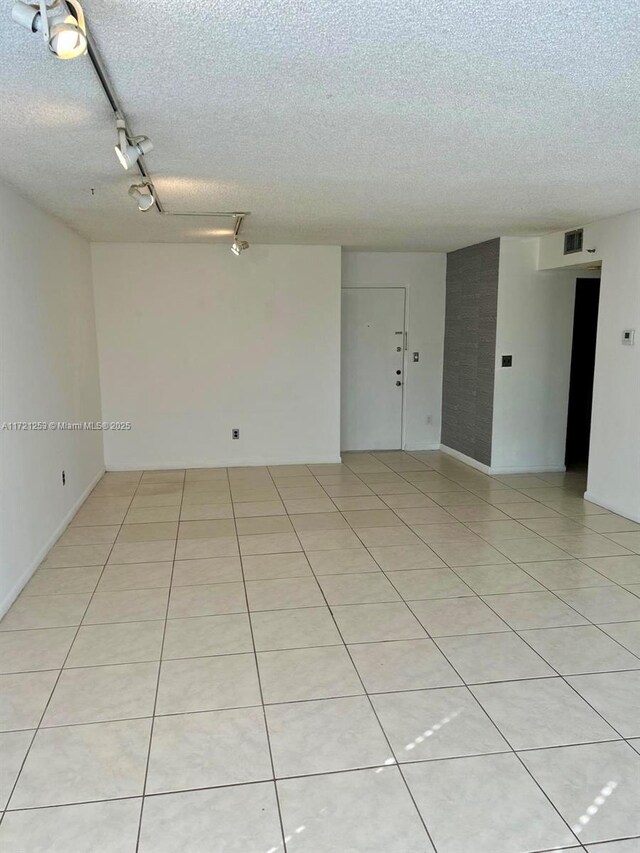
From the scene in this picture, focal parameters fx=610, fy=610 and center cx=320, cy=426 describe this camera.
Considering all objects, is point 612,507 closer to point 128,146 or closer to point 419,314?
point 419,314

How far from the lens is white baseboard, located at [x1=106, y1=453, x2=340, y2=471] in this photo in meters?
6.38

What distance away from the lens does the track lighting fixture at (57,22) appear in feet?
4.78

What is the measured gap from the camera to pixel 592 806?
1872 millimetres

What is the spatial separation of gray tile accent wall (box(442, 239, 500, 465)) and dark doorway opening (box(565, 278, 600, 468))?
114 cm

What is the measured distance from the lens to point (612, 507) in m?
4.87

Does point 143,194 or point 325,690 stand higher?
point 143,194

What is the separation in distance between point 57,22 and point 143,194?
1996mm

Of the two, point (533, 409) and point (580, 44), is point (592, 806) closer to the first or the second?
point (580, 44)

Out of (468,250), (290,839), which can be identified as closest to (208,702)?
(290,839)

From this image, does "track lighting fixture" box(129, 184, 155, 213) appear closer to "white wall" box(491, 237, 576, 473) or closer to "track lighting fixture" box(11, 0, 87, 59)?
"track lighting fixture" box(11, 0, 87, 59)

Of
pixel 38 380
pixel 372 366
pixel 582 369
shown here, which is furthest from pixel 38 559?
pixel 582 369

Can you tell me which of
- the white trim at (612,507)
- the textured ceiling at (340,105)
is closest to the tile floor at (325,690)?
the white trim at (612,507)

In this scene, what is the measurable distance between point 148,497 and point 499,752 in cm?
392

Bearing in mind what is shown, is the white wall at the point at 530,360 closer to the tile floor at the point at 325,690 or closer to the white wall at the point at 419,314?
the white wall at the point at 419,314
